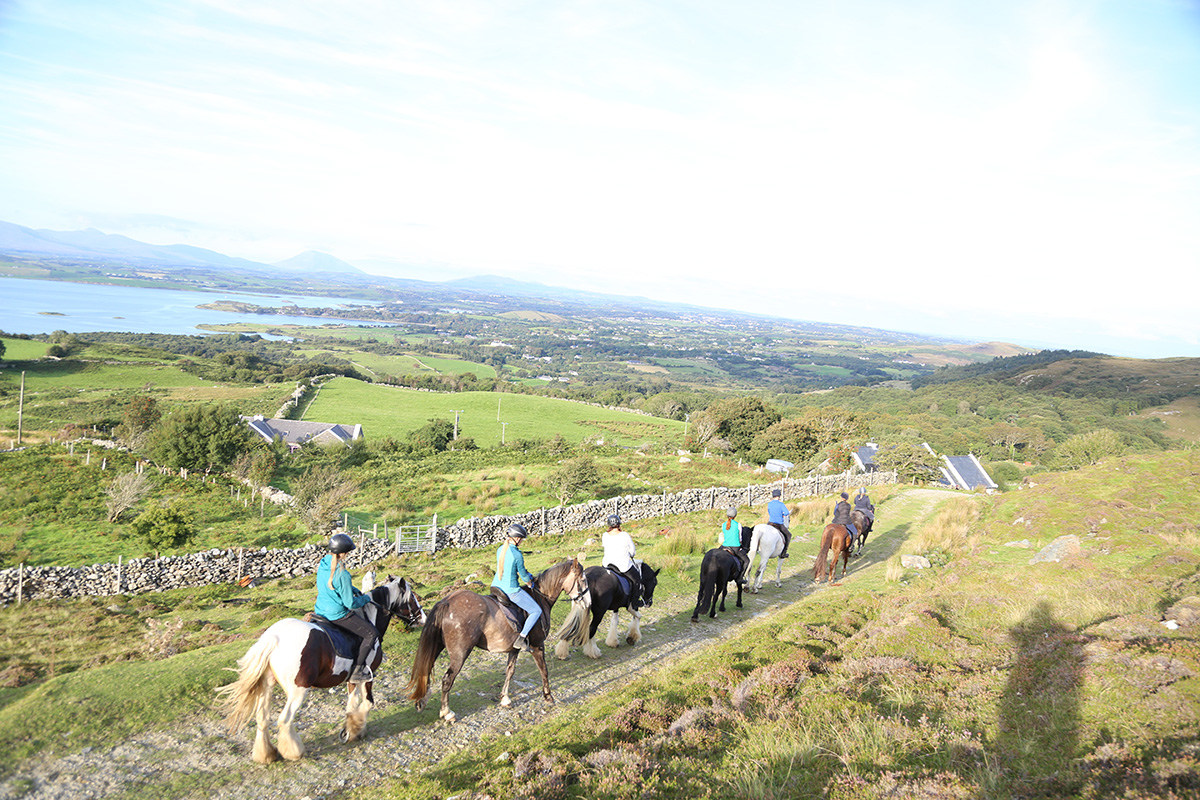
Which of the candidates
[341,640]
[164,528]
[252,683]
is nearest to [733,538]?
[341,640]

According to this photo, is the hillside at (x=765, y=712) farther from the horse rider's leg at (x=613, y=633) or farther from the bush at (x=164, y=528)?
the bush at (x=164, y=528)

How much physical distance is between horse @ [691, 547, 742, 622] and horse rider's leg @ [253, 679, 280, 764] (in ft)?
22.8

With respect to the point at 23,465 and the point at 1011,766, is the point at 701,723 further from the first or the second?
the point at 23,465

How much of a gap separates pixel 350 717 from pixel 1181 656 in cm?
843

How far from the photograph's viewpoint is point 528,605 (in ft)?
23.4

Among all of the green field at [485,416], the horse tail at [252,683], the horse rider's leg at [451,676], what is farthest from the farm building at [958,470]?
the horse tail at [252,683]

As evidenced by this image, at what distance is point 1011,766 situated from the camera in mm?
4590

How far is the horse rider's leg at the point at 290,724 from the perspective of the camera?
221 inches

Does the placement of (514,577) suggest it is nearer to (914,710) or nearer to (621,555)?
(621,555)

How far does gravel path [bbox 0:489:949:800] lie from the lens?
528 centimetres

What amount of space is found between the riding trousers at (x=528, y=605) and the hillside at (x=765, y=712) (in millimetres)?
1040

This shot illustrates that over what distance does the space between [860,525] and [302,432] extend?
45430 millimetres

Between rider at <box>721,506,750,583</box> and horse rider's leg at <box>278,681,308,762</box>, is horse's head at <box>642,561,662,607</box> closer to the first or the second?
rider at <box>721,506,750,583</box>

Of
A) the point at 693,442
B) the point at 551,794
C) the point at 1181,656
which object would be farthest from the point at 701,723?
the point at 693,442
